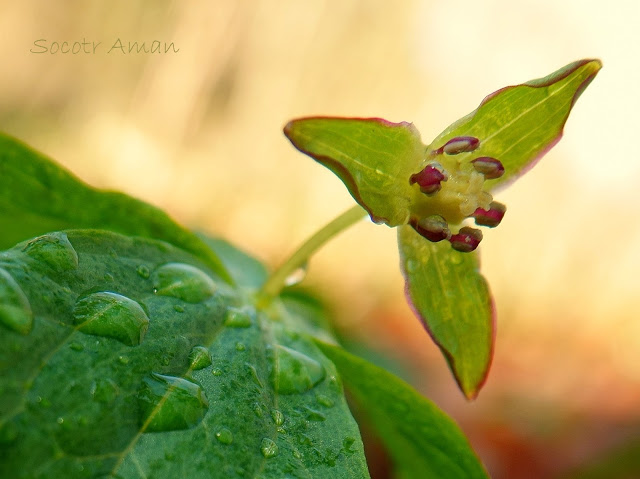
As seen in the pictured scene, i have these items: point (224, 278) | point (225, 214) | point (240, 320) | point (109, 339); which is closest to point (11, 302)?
point (109, 339)

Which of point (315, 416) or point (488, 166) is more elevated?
point (488, 166)

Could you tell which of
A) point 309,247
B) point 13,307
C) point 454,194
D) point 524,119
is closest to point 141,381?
point 13,307

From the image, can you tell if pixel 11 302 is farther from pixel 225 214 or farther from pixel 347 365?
pixel 225 214

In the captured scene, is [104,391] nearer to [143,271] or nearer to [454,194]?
[143,271]

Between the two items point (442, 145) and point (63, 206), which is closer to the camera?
point (442, 145)

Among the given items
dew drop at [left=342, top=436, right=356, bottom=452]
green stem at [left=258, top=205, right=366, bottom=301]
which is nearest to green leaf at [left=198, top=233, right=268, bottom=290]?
green stem at [left=258, top=205, right=366, bottom=301]

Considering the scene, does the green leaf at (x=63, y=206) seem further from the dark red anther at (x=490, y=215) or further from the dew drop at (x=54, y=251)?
the dark red anther at (x=490, y=215)

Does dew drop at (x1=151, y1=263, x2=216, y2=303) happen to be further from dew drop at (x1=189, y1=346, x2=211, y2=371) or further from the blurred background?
the blurred background
